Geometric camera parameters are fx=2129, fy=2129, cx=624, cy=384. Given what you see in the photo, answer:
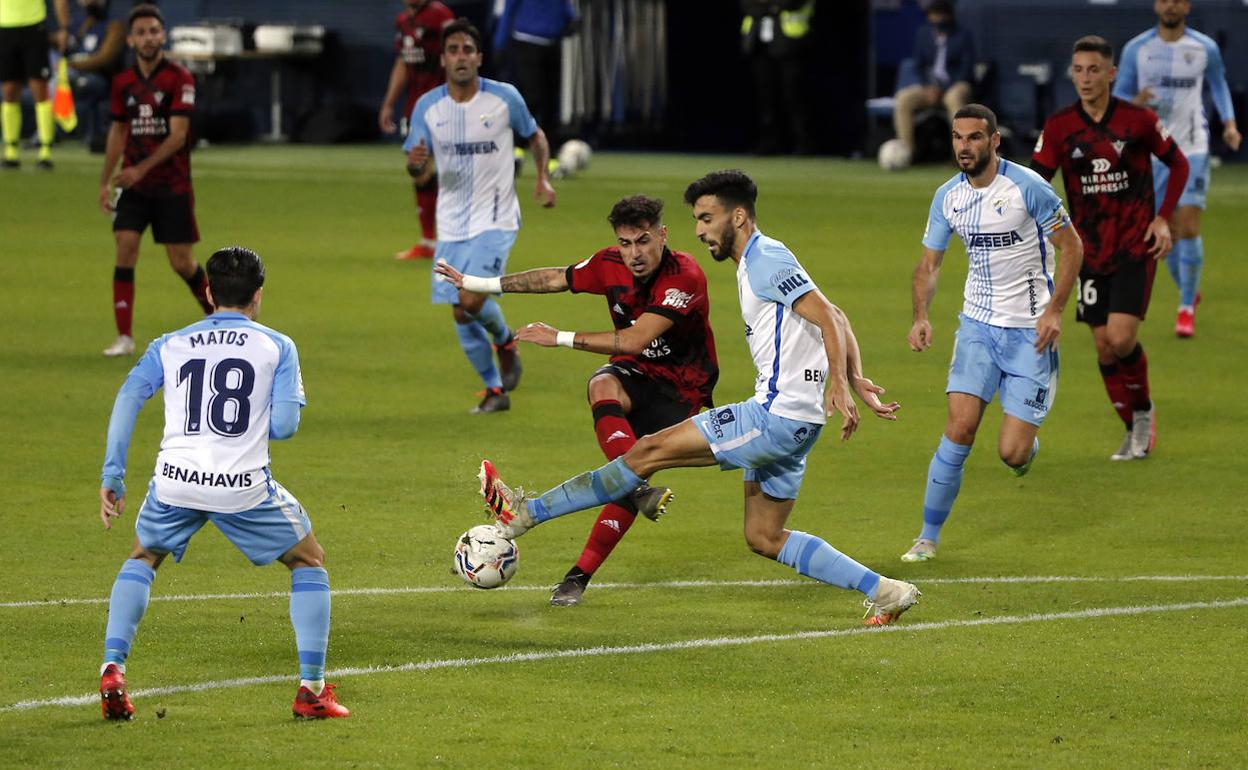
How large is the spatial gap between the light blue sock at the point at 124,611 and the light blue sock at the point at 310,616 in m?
0.49

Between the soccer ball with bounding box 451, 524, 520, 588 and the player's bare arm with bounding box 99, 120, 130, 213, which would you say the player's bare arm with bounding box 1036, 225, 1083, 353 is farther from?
the player's bare arm with bounding box 99, 120, 130, 213

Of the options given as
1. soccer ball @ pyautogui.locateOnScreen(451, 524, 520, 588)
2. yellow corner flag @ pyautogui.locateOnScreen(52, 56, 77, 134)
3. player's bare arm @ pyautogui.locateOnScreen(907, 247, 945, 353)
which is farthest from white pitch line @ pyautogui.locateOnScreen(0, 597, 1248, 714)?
yellow corner flag @ pyautogui.locateOnScreen(52, 56, 77, 134)

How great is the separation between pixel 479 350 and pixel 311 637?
22.3 ft

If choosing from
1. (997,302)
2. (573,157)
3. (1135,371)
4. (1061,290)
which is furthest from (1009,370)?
(573,157)

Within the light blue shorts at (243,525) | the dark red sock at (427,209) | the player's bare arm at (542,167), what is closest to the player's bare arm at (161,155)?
the player's bare arm at (542,167)

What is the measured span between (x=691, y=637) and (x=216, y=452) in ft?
7.51

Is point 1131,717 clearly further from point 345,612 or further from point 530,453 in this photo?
point 530,453

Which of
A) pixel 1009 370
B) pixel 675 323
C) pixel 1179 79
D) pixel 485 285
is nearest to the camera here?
pixel 675 323

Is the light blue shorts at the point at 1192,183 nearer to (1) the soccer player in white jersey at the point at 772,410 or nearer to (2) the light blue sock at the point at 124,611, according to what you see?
(1) the soccer player in white jersey at the point at 772,410

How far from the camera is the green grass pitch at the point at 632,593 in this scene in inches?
273

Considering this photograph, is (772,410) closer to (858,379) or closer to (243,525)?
(858,379)

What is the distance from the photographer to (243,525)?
22.6 ft

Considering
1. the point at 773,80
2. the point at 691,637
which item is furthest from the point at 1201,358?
the point at 773,80

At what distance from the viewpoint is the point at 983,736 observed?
22.8ft
